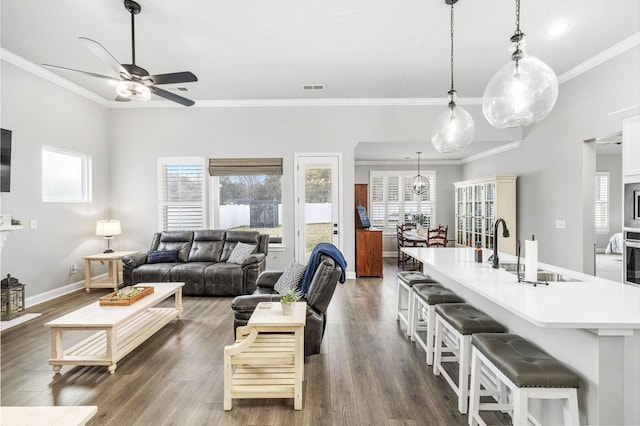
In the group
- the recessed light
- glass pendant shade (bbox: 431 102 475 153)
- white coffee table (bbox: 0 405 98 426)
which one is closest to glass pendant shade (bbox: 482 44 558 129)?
glass pendant shade (bbox: 431 102 475 153)

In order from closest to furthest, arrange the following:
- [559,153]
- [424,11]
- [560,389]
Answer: [560,389] < [424,11] < [559,153]

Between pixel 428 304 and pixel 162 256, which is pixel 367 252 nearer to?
pixel 428 304

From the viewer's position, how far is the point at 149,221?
5879mm

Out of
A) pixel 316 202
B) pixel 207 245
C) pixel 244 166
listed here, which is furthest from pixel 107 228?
pixel 316 202

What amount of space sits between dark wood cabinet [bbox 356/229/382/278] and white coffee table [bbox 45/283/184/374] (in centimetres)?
364

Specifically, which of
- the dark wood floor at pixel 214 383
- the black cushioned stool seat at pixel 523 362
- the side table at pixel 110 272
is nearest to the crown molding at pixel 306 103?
the side table at pixel 110 272

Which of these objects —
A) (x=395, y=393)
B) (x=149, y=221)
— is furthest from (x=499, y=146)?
(x=149, y=221)

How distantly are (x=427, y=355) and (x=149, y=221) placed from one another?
5.29 metres

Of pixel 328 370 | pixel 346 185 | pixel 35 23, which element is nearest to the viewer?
pixel 328 370

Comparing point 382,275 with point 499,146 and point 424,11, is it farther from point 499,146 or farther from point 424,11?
point 424,11

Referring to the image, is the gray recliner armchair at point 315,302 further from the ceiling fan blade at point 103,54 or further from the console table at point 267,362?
the ceiling fan blade at point 103,54

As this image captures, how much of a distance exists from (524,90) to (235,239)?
14.9 ft

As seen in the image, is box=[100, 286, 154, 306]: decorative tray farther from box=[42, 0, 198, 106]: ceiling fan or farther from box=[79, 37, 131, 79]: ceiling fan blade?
box=[79, 37, 131, 79]: ceiling fan blade

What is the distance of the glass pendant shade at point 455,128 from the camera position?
2824 millimetres
